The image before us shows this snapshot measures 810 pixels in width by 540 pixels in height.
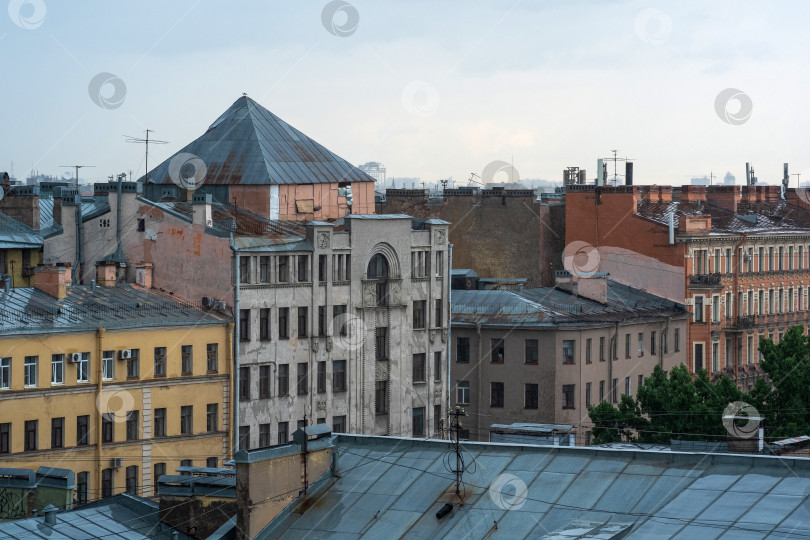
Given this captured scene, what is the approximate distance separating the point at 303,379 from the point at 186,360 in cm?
567

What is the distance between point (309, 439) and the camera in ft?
106

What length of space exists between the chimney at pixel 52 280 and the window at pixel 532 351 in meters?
20.3

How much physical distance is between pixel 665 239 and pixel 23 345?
36.1 metres

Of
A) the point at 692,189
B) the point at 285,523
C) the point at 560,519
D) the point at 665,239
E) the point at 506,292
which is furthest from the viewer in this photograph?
the point at 692,189

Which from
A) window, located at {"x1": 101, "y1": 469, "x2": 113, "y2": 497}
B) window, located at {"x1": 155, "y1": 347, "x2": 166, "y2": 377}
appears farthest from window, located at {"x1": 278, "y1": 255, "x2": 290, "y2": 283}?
window, located at {"x1": 101, "y1": 469, "x2": 113, "y2": 497}

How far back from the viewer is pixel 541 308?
7269 centimetres

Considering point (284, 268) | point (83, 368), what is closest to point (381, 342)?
point (284, 268)

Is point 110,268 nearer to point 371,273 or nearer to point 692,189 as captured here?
point 371,273

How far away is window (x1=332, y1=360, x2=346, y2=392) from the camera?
6419cm

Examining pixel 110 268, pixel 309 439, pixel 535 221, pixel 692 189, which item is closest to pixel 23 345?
pixel 110 268

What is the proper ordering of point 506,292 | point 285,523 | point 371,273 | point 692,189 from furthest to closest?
point 692,189
point 506,292
point 371,273
point 285,523

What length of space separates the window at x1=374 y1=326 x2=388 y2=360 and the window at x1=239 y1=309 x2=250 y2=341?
20.6 feet

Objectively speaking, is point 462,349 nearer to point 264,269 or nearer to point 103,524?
point 264,269

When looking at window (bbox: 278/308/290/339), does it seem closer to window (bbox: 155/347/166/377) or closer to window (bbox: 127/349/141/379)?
window (bbox: 155/347/166/377)
